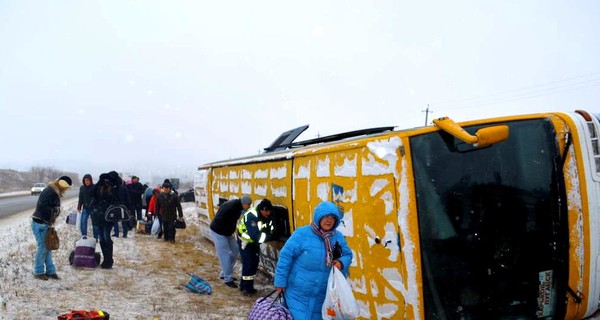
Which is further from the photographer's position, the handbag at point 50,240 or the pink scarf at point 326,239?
the handbag at point 50,240

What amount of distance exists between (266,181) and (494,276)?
167 inches

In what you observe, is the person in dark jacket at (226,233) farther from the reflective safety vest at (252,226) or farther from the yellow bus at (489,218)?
the yellow bus at (489,218)

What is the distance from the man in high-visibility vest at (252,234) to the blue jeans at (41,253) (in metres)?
3.05

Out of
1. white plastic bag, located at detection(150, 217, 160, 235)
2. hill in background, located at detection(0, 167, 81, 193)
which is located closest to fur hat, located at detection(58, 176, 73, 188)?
white plastic bag, located at detection(150, 217, 160, 235)

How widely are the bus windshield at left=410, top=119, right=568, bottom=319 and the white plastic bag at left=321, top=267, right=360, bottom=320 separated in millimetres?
786

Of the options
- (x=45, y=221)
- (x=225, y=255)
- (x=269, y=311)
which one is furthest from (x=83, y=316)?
(x=225, y=255)

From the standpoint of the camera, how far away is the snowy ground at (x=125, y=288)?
573 centimetres

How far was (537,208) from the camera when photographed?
410cm

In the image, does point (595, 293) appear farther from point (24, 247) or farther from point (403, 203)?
point (24, 247)

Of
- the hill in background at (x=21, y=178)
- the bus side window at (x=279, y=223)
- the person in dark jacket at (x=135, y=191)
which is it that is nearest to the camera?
the bus side window at (x=279, y=223)

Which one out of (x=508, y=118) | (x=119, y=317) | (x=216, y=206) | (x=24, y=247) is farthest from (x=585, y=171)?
(x=24, y=247)

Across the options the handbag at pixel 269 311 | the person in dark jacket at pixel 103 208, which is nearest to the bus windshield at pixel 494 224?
the handbag at pixel 269 311

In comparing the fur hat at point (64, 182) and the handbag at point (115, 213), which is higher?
the fur hat at point (64, 182)

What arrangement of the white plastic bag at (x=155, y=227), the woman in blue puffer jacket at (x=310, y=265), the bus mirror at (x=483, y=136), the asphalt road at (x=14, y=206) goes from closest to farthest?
the woman in blue puffer jacket at (x=310, y=265), the bus mirror at (x=483, y=136), the white plastic bag at (x=155, y=227), the asphalt road at (x=14, y=206)
